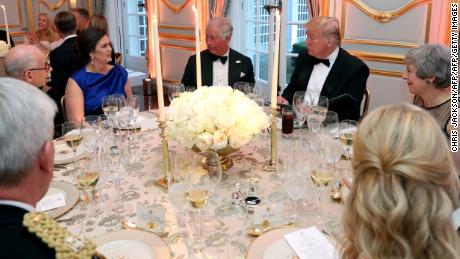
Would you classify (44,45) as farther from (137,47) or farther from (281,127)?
(281,127)

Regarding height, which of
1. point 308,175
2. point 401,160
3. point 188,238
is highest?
point 401,160

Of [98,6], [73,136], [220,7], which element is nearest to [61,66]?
[73,136]

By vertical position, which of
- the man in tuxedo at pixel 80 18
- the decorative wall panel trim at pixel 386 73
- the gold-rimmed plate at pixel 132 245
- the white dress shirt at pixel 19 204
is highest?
the man in tuxedo at pixel 80 18

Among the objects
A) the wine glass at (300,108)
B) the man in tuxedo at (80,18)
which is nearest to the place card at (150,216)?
the wine glass at (300,108)

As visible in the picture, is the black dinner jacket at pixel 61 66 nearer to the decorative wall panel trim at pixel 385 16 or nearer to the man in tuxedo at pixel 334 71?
the man in tuxedo at pixel 334 71

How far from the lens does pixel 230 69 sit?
12.8 ft

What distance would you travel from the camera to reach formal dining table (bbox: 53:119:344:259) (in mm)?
1392

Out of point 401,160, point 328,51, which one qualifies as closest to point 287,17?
point 328,51

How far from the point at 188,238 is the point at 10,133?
69cm

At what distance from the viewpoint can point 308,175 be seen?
5.16 feet

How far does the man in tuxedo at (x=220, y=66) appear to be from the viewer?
3.83 meters

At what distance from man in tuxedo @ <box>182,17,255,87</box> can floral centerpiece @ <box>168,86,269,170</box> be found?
2.02m

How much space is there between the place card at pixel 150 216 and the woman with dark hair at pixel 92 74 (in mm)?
1761

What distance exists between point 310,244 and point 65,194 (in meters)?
0.99
